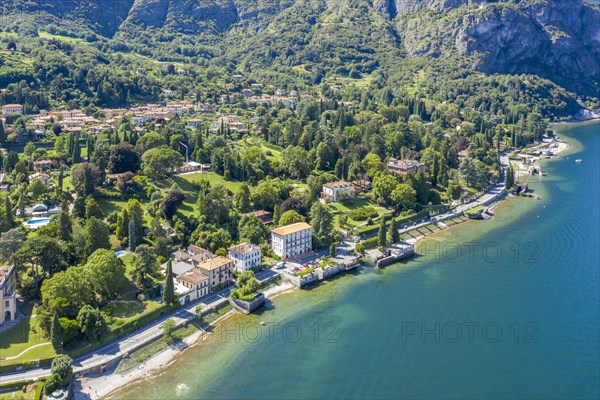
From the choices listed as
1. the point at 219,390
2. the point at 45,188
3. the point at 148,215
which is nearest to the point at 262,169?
the point at 148,215

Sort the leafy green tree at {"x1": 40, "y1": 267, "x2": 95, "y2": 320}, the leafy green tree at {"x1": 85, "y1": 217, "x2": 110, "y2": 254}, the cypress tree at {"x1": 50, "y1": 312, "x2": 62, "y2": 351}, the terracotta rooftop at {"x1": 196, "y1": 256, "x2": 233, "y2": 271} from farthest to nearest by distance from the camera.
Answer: the leafy green tree at {"x1": 85, "y1": 217, "x2": 110, "y2": 254} < the terracotta rooftop at {"x1": 196, "y1": 256, "x2": 233, "y2": 271} < the leafy green tree at {"x1": 40, "y1": 267, "x2": 95, "y2": 320} < the cypress tree at {"x1": 50, "y1": 312, "x2": 62, "y2": 351}

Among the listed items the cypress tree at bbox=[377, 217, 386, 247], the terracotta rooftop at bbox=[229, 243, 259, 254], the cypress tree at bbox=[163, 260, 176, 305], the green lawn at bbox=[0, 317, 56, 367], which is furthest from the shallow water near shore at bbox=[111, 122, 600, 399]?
the green lawn at bbox=[0, 317, 56, 367]

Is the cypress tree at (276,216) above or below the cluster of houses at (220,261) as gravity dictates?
above

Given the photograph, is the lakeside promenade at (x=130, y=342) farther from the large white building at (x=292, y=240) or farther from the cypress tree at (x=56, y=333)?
the large white building at (x=292, y=240)

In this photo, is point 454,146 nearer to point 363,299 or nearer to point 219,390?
point 363,299

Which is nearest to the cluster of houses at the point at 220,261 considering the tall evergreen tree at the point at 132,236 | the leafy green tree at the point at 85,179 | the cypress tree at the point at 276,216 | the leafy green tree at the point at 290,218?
the leafy green tree at the point at 290,218

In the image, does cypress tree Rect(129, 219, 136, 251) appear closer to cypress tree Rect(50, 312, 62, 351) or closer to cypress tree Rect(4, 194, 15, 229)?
cypress tree Rect(4, 194, 15, 229)

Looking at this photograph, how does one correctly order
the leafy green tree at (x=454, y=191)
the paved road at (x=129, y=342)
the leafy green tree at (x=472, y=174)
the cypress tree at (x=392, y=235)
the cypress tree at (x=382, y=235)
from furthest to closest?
the leafy green tree at (x=472, y=174)
the leafy green tree at (x=454, y=191)
the cypress tree at (x=392, y=235)
the cypress tree at (x=382, y=235)
the paved road at (x=129, y=342)
